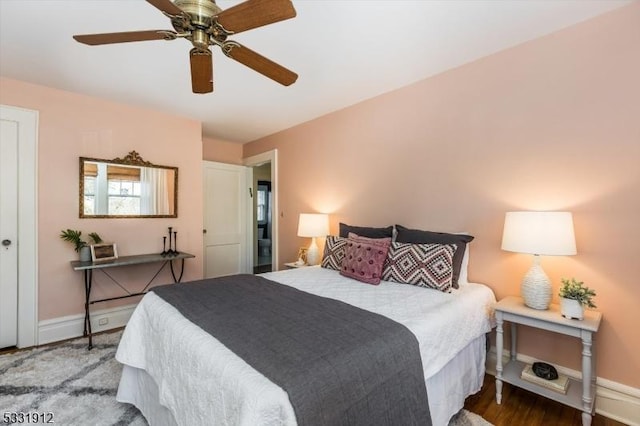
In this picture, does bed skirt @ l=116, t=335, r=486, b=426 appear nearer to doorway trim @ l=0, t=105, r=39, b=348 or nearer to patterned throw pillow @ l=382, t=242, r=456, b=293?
patterned throw pillow @ l=382, t=242, r=456, b=293

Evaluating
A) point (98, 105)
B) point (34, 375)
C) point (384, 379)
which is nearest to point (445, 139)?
point (384, 379)

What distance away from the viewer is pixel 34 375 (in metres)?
2.16

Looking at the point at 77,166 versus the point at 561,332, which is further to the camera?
the point at 77,166

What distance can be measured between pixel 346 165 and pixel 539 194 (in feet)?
6.00

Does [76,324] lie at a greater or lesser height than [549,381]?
lesser

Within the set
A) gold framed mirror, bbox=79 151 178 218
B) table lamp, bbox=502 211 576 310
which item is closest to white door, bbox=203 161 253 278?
gold framed mirror, bbox=79 151 178 218

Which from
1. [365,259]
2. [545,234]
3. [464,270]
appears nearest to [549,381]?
[464,270]

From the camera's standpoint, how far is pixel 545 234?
1.72 meters

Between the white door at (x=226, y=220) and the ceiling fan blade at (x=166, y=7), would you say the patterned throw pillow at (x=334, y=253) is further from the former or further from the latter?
the white door at (x=226, y=220)

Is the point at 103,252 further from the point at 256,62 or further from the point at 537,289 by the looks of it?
the point at 537,289

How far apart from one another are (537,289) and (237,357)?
182 cm

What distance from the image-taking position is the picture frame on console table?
112 inches

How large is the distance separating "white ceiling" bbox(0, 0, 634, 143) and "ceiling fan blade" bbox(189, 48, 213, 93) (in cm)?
44

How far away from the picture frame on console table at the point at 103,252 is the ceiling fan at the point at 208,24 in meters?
2.15
